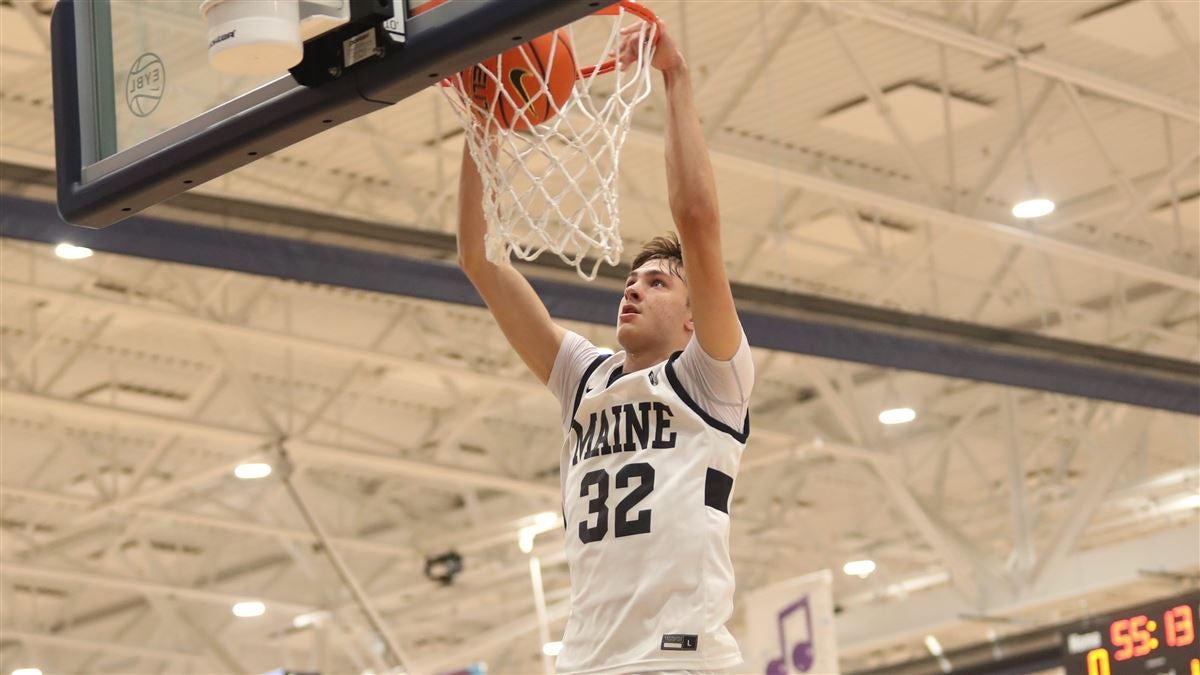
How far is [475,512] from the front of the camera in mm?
21531

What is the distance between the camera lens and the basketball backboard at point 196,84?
4.18 m

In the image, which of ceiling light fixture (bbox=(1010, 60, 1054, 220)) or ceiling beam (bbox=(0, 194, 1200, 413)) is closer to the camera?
ceiling beam (bbox=(0, 194, 1200, 413))

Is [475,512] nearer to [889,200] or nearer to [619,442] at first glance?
[889,200]

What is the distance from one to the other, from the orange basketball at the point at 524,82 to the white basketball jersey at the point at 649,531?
2.95 ft

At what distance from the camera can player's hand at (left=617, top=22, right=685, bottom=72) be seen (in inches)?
174

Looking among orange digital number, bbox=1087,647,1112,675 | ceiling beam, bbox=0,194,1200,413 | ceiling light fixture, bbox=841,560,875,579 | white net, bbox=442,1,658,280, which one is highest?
ceiling light fixture, bbox=841,560,875,579

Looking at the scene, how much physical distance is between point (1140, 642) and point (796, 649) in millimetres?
2885

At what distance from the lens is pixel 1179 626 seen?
12.0 m

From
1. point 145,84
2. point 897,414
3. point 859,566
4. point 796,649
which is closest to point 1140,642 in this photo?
point 796,649

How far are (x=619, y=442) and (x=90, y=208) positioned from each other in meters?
1.75

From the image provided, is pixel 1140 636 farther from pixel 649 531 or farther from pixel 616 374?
pixel 649 531

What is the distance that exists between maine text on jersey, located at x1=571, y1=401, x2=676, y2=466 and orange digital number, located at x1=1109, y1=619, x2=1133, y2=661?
30.0 feet

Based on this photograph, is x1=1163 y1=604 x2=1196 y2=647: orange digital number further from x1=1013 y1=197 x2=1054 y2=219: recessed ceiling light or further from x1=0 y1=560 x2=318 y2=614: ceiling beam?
x1=0 y1=560 x2=318 y2=614: ceiling beam

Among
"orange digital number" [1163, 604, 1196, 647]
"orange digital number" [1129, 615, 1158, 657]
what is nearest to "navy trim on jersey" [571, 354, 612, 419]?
"orange digital number" [1163, 604, 1196, 647]
